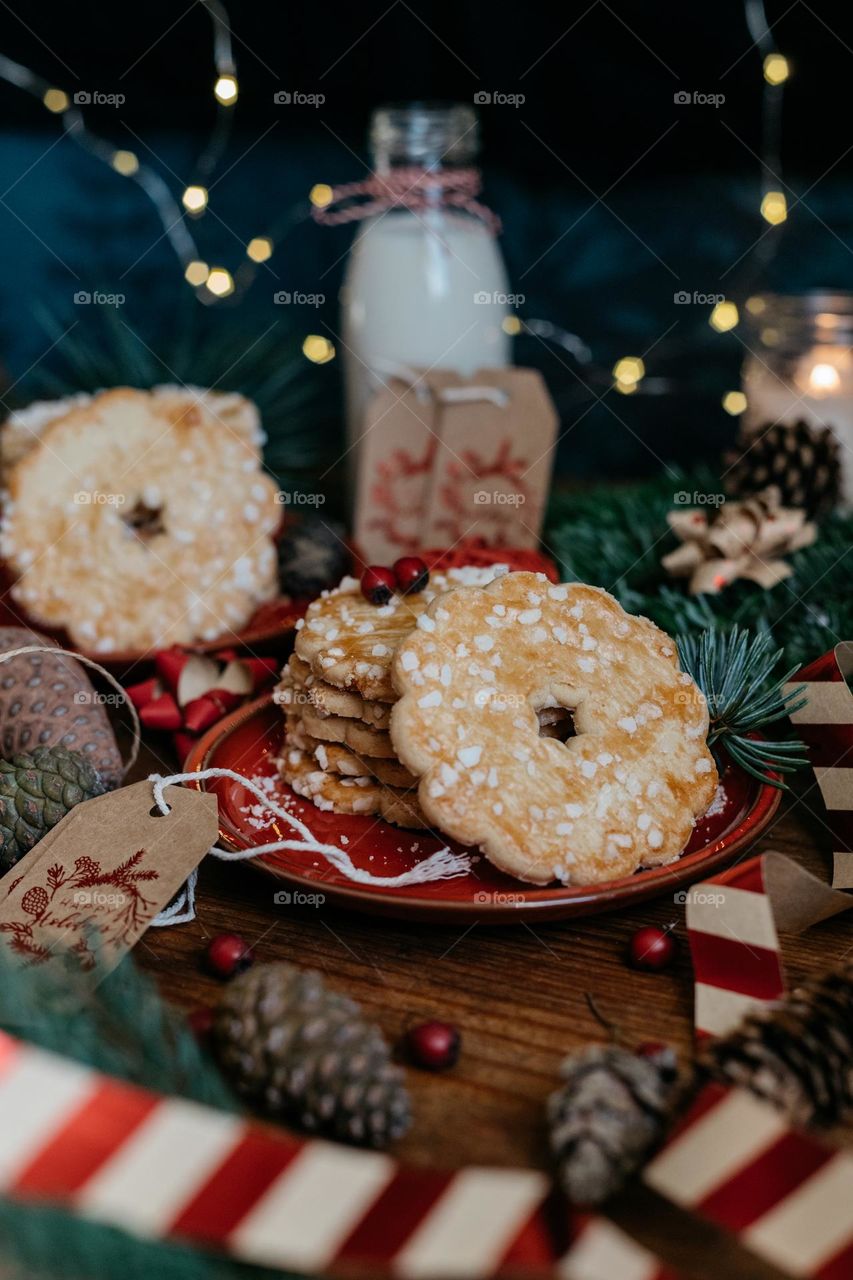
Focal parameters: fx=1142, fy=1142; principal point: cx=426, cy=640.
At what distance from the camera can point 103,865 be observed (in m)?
0.88

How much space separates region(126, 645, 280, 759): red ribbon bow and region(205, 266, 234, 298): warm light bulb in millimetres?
939

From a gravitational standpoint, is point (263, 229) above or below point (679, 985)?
above

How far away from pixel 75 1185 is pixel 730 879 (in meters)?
0.47

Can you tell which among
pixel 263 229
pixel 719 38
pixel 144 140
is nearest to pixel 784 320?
pixel 719 38

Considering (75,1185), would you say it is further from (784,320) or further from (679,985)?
(784,320)

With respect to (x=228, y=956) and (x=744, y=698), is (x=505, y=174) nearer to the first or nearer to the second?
(x=744, y=698)

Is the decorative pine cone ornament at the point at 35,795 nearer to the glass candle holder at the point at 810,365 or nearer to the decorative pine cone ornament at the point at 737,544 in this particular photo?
the decorative pine cone ornament at the point at 737,544

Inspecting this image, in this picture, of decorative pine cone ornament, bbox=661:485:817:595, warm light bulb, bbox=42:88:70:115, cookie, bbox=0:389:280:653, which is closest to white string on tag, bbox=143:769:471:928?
cookie, bbox=0:389:280:653

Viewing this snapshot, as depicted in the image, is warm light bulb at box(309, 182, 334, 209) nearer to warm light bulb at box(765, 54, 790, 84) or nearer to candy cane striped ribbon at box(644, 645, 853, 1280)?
warm light bulb at box(765, 54, 790, 84)

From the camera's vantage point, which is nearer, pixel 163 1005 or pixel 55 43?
pixel 163 1005

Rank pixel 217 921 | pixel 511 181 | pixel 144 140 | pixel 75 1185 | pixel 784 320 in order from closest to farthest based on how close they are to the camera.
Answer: pixel 75 1185 < pixel 217 921 < pixel 784 320 < pixel 144 140 < pixel 511 181

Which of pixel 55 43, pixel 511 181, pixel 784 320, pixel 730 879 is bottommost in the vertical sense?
pixel 730 879

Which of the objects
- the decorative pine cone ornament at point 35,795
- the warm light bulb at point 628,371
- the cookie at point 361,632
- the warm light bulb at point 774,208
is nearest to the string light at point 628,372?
the warm light bulb at point 628,371

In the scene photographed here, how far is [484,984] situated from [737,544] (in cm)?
65
